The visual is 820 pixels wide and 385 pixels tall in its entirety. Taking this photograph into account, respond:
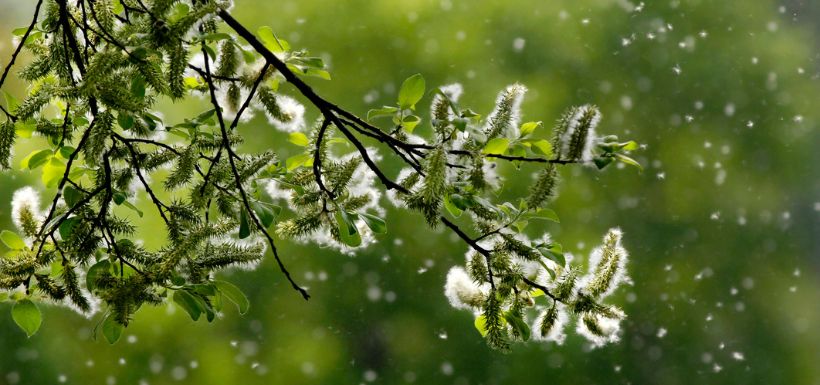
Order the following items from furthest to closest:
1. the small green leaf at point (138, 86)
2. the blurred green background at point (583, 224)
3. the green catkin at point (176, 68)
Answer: the blurred green background at point (583, 224) < the small green leaf at point (138, 86) < the green catkin at point (176, 68)

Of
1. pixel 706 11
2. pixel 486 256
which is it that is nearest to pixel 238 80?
pixel 486 256

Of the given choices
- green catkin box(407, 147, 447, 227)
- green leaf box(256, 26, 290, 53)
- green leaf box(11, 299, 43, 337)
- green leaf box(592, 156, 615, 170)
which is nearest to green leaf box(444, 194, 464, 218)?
green catkin box(407, 147, 447, 227)

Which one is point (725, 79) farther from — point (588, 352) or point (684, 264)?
point (588, 352)

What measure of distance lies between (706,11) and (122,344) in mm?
5033

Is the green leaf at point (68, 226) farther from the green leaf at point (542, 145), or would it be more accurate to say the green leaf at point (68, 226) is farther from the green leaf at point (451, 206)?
the green leaf at point (542, 145)

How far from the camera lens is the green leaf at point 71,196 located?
1060mm

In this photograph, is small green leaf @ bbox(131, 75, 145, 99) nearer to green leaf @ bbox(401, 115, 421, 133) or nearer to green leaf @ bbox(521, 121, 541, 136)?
green leaf @ bbox(401, 115, 421, 133)

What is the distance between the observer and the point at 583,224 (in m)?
5.60

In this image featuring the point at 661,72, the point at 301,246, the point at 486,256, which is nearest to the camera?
the point at 486,256

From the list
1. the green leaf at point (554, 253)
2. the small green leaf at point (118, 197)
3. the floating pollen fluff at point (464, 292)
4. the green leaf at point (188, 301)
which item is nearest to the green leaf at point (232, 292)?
the green leaf at point (188, 301)

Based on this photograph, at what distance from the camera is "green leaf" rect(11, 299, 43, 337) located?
1.02 meters

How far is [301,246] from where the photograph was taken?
211 inches

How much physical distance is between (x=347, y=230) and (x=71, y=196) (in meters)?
0.36

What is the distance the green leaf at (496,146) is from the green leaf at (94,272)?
479 millimetres
